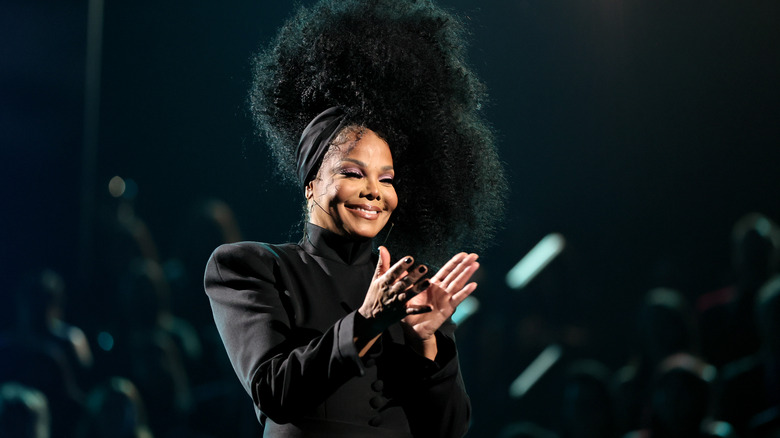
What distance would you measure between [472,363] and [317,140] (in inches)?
63.1

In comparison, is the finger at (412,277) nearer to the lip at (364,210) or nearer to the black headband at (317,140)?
the lip at (364,210)

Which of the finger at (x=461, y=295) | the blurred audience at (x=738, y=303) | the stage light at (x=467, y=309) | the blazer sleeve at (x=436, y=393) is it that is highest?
the blurred audience at (x=738, y=303)

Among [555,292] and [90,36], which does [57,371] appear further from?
[555,292]

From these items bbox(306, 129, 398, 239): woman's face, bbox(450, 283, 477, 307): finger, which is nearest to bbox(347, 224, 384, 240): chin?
bbox(306, 129, 398, 239): woman's face

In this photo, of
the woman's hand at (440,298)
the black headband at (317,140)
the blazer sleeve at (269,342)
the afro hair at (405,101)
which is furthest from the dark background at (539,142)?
the woman's hand at (440,298)

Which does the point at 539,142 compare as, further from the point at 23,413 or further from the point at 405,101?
the point at 23,413

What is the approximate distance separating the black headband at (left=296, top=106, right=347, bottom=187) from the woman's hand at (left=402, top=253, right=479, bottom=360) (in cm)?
33

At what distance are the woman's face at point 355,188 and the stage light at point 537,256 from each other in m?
1.48

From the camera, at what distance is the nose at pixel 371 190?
1.19 metres

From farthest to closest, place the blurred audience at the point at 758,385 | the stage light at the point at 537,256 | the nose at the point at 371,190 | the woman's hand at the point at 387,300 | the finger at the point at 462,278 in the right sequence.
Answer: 1. the stage light at the point at 537,256
2. the blurred audience at the point at 758,385
3. the nose at the point at 371,190
4. the finger at the point at 462,278
5. the woman's hand at the point at 387,300

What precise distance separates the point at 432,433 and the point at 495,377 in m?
1.46

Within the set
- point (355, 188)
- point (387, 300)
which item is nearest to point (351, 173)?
point (355, 188)

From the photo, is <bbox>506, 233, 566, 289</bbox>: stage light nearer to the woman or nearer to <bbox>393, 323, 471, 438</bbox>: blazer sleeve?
the woman

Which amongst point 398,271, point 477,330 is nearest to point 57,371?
point 477,330
